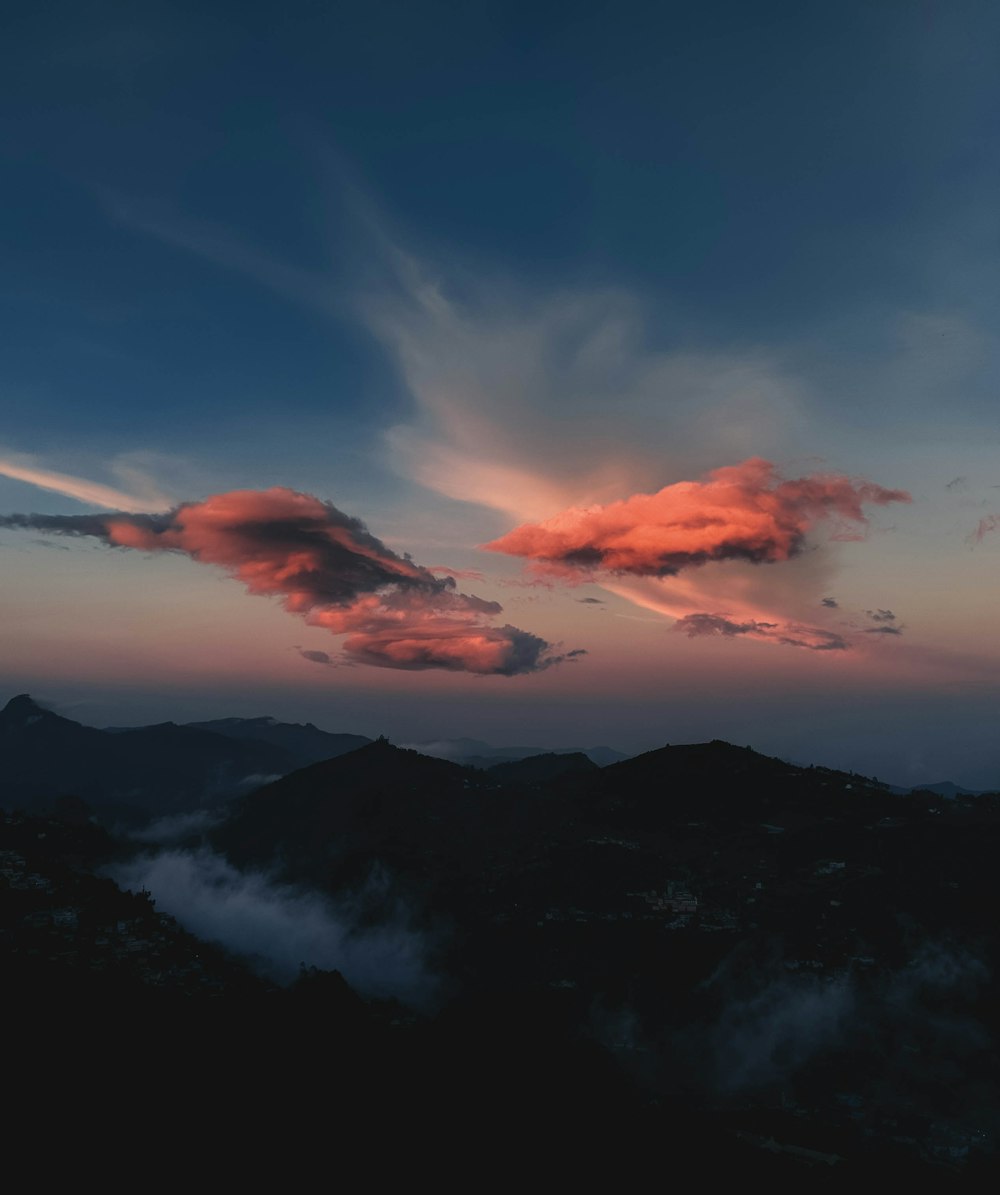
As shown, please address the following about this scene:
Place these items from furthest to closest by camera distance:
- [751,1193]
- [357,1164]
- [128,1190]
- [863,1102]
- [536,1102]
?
[863,1102]
[536,1102]
[751,1193]
[357,1164]
[128,1190]

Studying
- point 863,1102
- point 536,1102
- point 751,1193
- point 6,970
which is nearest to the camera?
point 751,1193

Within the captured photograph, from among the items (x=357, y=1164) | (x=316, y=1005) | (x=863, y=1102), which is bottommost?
(x=863, y=1102)

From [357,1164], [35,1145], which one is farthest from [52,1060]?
[357,1164]

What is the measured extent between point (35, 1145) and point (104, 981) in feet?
277

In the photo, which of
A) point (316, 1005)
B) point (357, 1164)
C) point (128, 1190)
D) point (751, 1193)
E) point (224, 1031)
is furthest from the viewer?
point (316, 1005)

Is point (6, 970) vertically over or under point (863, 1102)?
over

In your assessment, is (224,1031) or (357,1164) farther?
(224,1031)

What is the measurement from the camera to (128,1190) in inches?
3095

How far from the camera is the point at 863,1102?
611 feet

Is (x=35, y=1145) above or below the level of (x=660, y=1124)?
above

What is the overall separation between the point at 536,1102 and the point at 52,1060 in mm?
74766

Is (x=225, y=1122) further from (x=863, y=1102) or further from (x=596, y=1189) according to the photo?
(x=863, y=1102)

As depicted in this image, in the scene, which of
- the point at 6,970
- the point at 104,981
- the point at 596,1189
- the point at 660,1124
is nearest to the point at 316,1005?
the point at 104,981

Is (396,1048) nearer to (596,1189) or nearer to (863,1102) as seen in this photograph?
(596,1189)
